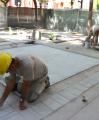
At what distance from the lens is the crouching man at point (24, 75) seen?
3.12 m

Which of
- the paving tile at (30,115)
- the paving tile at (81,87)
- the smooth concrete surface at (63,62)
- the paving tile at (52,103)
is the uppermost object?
the smooth concrete surface at (63,62)

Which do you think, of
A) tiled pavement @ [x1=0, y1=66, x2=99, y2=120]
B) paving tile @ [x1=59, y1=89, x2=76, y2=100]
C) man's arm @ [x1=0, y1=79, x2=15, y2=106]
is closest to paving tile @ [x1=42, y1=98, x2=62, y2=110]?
tiled pavement @ [x1=0, y1=66, x2=99, y2=120]

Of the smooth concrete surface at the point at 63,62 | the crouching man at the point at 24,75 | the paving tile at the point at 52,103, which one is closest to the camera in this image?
the crouching man at the point at 24,75

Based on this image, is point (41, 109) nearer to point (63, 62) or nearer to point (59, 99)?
point (59, 99)

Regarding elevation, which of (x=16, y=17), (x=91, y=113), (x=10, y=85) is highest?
(x=16, y=17)

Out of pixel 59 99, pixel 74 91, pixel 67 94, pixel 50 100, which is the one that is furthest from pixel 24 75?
pixel 74 91

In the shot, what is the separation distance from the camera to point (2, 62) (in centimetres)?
305

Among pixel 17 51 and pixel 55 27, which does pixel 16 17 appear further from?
pixel 17 51

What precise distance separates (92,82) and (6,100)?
6.76ft

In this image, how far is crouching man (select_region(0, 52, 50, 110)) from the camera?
3116mm

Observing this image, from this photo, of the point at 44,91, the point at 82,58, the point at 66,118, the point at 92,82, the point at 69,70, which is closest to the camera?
the point at 66,118

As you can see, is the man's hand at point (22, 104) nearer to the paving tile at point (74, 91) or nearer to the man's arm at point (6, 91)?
the man's arm at point (6, 91)

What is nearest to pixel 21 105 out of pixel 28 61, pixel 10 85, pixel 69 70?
pixel 10 85

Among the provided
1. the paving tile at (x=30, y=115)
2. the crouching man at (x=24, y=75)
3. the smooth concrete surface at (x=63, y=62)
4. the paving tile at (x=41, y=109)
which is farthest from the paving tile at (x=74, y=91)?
the paving tile at (x=30, y=115)
